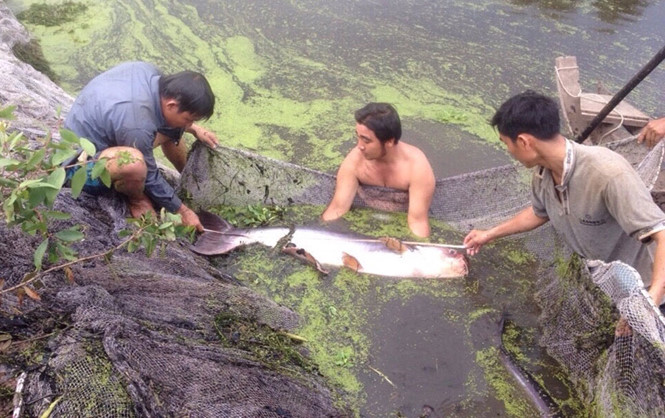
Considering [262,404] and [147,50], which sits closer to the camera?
[262,404]

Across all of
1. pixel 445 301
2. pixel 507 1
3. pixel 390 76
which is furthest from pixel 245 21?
pixel 445 301

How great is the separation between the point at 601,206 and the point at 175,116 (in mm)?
2525

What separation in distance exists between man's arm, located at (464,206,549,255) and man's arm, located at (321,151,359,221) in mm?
1028

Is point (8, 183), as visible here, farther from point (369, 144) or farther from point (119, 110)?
point (369, 144)

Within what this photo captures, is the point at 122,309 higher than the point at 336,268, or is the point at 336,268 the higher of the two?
the point at 122,309

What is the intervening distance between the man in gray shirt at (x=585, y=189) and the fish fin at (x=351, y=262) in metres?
1.29

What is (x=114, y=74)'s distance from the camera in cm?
352

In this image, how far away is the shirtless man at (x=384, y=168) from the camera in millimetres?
3744

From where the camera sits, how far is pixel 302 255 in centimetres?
376

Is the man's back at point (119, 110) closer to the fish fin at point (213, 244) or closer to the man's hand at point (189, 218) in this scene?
the man's hand at point (189, 218)

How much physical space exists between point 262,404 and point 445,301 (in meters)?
1.75

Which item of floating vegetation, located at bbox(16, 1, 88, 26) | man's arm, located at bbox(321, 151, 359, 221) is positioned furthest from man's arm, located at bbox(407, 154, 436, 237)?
floating vegetation, located at bbox(16, 1, 88, 26)

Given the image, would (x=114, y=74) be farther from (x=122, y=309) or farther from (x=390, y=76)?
(x=390, y=76)

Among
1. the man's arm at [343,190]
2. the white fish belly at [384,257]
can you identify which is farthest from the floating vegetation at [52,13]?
the white fish belly at [384,257]
